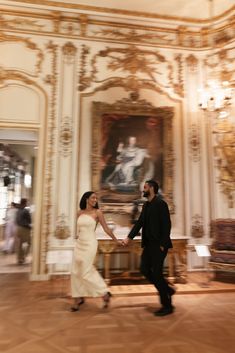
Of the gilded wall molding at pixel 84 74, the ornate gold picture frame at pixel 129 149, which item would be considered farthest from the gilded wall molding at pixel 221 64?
the gilded wall molding at pixel 84 74

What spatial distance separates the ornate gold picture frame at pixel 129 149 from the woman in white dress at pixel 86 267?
1760 mm

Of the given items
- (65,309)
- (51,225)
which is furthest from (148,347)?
(51,225)

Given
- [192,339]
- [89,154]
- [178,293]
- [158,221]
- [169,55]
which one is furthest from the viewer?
[169,55]

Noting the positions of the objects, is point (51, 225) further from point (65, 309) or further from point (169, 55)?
point (169, 55)

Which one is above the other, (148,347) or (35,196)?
(35,196)

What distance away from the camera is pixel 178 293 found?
4.23 meters

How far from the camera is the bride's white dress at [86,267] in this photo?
354cm

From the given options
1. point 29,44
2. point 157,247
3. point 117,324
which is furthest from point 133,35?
point 117,324

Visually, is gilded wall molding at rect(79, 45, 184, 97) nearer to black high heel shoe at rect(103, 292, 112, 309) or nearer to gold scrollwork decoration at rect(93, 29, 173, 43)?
gold scrollwork decoration at rect(93, 29, 173, 43)

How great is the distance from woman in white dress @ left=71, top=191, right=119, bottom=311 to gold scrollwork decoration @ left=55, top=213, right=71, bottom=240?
1.68 metres

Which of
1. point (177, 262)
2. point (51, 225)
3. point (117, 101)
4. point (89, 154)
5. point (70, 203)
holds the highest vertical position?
point (117, 101)

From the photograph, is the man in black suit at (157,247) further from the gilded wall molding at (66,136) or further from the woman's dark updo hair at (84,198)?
the gilded wall molding at (66,136)

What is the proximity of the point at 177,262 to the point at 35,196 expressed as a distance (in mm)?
2736

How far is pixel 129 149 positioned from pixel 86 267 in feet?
8.91
